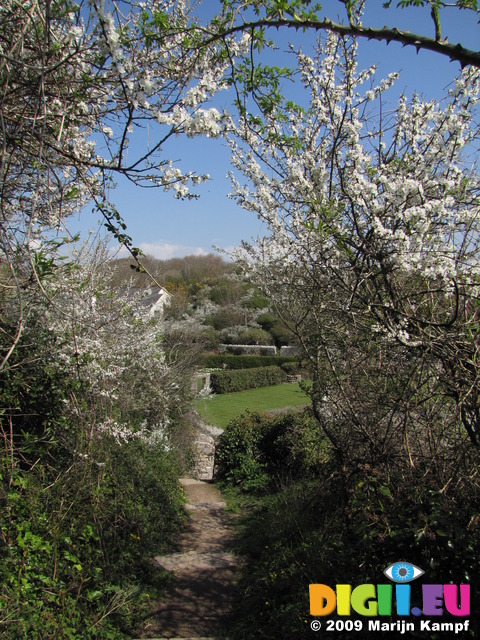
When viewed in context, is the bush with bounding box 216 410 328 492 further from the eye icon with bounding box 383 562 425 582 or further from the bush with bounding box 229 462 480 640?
the eye icon with bounding box 383 562 425 582

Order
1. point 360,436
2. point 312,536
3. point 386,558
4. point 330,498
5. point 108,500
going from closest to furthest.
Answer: point 386,558 → point 360,436 → point 312,536 → point 330,498 → point 108,500

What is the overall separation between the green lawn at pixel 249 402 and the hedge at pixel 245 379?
0.38 metres

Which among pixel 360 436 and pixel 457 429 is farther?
pixel 360 436

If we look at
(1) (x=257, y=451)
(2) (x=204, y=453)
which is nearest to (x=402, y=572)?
(1) (x=257, y=451)

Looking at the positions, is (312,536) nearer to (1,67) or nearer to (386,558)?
(386,558)

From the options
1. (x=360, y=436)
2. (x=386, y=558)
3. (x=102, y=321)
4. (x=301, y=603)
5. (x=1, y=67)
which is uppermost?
(x=1, y=67)

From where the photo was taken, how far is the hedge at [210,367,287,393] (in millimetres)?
20359

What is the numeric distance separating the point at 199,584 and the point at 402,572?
2.73 metres

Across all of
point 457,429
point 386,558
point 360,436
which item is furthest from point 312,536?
point 457,429

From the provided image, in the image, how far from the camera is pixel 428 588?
2.31 m

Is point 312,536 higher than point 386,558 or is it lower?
lower

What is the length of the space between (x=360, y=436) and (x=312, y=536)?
39.2 inches

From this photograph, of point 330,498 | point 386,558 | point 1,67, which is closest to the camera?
point 1,67

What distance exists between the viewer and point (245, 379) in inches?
848
